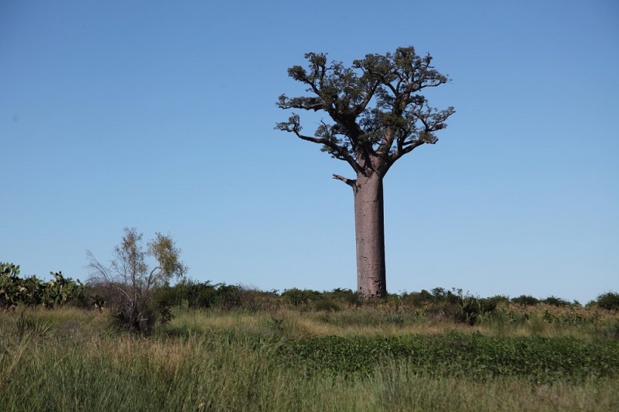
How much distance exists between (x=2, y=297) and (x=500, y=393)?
61.0 ft

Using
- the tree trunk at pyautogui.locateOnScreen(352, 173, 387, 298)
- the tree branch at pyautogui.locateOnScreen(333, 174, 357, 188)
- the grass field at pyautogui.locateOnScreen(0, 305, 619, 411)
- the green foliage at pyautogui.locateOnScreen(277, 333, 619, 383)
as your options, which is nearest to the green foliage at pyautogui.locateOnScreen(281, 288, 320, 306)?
the tree trunk at pyautogui.locateOnScreen(352, 173, 387, 298)

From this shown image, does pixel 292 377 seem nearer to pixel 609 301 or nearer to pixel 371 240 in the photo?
pixel 371 240

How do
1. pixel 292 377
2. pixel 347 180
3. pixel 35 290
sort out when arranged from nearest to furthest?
1. pixel 292 377
2. pixel 35 290
3. pixel 347 180

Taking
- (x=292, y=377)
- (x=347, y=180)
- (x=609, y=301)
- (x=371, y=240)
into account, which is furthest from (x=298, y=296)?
(x=292, y=377)

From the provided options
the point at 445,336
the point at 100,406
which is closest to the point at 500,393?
the point at 100,406

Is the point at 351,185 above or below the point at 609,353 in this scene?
above

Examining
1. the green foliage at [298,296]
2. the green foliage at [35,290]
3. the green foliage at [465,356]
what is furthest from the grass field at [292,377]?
the green foliage at [298,296]

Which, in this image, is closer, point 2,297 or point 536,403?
point 536,403

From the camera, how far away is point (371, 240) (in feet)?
88.0

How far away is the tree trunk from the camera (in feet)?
88.0

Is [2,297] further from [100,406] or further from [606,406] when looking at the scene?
[606,406]

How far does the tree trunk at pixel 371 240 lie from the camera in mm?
26812

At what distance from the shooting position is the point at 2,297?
21656 mm

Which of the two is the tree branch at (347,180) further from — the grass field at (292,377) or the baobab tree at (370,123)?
the grass field at (292,377)
